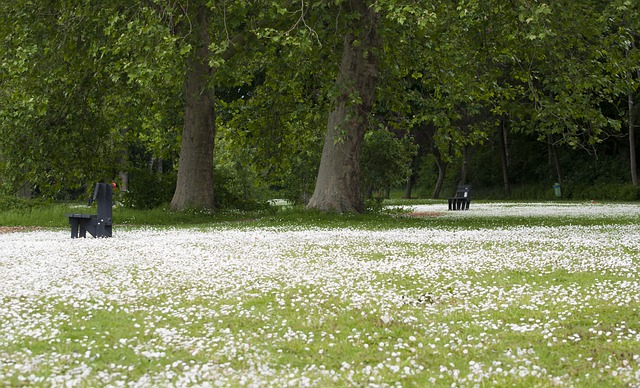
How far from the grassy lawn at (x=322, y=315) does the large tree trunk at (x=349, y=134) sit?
8.93 meters

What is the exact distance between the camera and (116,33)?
21.7 m

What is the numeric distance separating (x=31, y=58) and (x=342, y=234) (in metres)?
11.2

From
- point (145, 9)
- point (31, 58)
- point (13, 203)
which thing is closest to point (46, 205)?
point (13, 203)

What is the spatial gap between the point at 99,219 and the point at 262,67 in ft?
33.7

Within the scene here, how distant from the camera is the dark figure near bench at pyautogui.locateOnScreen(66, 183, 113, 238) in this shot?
1827 centimetres

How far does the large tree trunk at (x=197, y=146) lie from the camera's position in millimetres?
26391

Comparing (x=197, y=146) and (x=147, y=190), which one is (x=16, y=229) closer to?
(x=147, y=190)

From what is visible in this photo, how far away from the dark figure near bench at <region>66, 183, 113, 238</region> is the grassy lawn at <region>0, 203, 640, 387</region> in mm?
3173

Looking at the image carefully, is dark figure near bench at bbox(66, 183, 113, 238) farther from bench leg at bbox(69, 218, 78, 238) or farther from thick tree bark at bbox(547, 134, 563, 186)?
thick tree bark at bbox(547, 134, 563, 186)

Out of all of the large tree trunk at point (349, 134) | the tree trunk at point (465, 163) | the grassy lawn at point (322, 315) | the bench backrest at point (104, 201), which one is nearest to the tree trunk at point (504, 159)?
the tree trunk at point (465, 163)

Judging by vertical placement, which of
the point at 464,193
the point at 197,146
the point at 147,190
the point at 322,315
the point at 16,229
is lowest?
the point at 322,315

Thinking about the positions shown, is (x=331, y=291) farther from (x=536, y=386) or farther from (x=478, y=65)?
(x=478, y=65)

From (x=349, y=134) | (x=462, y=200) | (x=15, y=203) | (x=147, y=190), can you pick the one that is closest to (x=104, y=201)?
(x=349, y=134)

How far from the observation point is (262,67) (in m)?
26.7
